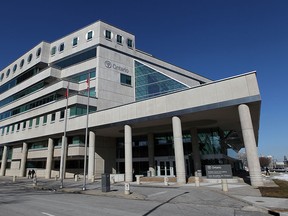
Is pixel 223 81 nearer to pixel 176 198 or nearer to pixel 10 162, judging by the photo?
pixel 176 198

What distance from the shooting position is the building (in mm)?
25359

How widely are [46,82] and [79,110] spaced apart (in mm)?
14190

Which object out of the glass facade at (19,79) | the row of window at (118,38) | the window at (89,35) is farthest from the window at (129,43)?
the glass facade at (19,79)

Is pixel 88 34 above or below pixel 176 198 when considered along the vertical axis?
above

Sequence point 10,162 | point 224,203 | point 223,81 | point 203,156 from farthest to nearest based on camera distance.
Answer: point 10,162 → point 203,156 → point 223,81 → point 224,203

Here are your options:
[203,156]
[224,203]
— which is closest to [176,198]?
[224,203]

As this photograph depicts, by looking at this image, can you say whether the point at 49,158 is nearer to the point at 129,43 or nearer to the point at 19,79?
the point at 19,79

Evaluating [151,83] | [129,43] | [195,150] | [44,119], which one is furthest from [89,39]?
[195,150]

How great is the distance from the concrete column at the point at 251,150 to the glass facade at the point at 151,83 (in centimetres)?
1822

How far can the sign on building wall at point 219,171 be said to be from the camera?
21094mm

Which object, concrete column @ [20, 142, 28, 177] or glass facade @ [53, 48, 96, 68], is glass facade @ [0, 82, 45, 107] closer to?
glass facade @ [53, 48, 96, 68]

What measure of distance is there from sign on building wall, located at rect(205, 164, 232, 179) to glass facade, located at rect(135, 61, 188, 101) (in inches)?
789

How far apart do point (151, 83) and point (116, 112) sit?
12.9 meters

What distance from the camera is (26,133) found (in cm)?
4762
